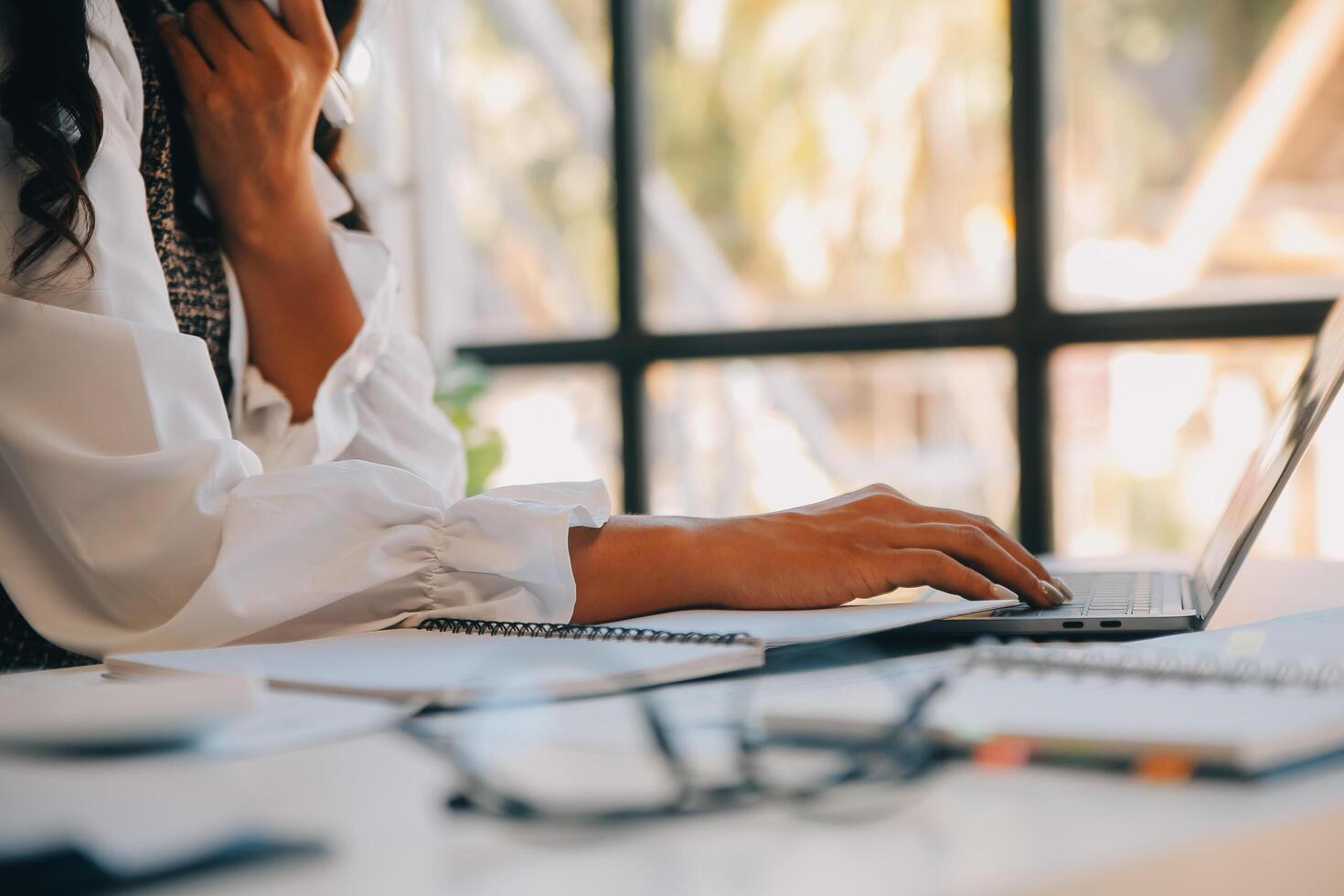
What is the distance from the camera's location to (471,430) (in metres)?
2.63

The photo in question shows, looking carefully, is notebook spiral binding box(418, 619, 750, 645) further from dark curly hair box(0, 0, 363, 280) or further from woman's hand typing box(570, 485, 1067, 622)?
dark curly hair box(0, 0, 363, 280)

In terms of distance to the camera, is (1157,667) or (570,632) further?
(570,632)

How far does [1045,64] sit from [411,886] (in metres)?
2.49

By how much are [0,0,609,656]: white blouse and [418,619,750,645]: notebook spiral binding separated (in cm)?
2

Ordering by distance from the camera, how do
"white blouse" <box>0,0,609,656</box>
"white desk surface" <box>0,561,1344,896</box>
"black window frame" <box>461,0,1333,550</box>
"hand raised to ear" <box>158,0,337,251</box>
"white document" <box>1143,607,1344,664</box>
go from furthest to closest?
"black window frame" <box>461,0,1333,550</box> → "hand raised to ear" <box>158,0,337,251</box> → "white blouse" <box>0,0,609,656</box> → "white document" <box>1143,607,1344,664</box> → "white desk surface" <box>0,561,1344,896</box>

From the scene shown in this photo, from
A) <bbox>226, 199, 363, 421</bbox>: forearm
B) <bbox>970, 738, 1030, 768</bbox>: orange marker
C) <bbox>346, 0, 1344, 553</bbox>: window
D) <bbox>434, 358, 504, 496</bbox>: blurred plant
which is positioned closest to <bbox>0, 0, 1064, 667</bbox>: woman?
<bbox>226, 199, 363, 421</bbox>: forearm

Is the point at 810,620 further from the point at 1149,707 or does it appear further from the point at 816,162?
the point at 816,162

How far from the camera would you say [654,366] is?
9.76ft

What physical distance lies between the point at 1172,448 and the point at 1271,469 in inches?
77.7

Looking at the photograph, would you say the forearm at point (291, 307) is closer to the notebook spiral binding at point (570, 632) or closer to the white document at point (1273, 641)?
the notebook spiral binding at point (570, 632)

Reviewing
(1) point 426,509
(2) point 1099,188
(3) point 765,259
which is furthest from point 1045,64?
(1) point 426,509

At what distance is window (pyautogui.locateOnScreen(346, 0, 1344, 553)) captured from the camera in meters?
2.50

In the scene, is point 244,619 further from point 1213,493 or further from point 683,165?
point 683,165

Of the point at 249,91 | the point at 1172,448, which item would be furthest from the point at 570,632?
the point at 1172,448
